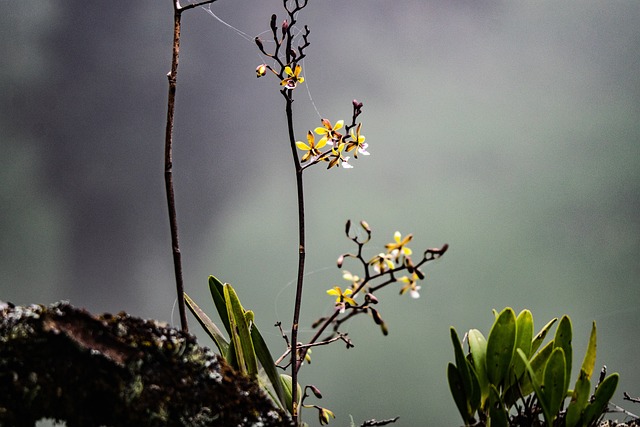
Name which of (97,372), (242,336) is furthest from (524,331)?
(97,372)

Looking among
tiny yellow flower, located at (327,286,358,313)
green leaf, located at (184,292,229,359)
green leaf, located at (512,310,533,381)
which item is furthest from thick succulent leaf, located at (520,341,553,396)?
green leaf, located at (184,292,229,359)

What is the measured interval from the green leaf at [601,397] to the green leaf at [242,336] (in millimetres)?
441

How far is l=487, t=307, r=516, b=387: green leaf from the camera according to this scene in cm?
75

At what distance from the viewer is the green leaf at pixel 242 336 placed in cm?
79

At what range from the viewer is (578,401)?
2.48ft

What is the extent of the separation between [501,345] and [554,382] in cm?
8

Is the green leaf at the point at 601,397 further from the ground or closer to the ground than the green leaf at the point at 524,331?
closer to the ground

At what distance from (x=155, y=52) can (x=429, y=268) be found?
922 mm

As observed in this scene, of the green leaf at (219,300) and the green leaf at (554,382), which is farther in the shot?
the green leaf at (219,300)

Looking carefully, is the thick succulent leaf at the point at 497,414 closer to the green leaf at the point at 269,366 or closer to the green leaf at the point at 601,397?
the green leaf at the point at 601,397

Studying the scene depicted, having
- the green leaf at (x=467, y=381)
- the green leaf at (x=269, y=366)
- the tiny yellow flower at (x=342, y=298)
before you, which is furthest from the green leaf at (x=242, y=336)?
the green leaf at (x=467, y=381)

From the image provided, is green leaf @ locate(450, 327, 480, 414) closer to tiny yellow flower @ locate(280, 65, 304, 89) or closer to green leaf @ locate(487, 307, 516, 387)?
green leaf @ locate(487, 307, 516, 387)

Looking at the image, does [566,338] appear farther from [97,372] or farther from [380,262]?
[97,372]

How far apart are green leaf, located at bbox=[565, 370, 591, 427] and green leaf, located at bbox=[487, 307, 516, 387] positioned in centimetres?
9
